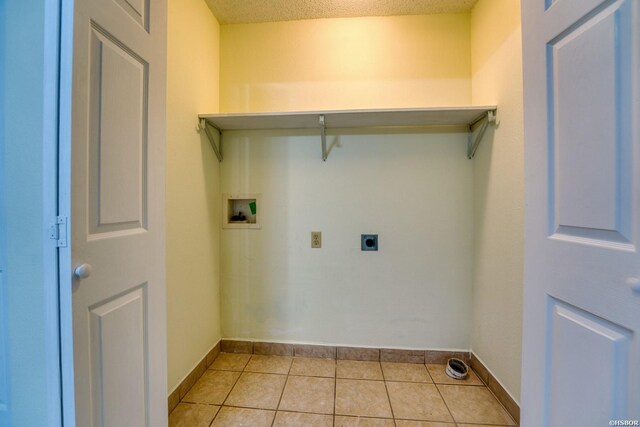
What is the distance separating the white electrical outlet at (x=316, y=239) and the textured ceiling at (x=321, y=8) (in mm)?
1664

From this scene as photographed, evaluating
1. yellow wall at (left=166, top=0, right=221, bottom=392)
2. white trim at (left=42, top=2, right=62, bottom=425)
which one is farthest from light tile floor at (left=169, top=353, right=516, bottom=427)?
white trim at (left=42, top=2, right=62, bottom=425)

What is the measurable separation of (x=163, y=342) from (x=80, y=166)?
2.59 feet

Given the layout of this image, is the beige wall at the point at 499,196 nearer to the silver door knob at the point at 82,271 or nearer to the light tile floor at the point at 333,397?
the light tile floor at the point at 333,397

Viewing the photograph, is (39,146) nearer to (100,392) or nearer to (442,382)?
(100,392)

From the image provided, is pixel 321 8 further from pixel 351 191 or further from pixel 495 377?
pixel 495 377

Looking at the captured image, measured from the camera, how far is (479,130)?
1710mm

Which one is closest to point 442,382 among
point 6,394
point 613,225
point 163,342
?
point 613,225

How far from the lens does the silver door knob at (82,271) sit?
691 millimetres

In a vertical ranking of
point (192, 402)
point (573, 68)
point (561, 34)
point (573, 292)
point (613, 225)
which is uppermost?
point (561, 34)

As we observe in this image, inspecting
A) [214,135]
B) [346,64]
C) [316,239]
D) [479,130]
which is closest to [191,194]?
[214,135]

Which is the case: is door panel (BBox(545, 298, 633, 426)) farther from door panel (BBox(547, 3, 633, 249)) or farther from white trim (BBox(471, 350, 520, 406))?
white trim (BBox(471, 350, 520, 406))

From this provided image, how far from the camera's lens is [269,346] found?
6.47ft

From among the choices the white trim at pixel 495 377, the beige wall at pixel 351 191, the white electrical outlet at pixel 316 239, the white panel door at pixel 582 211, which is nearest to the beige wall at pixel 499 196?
the white trim at pixel 495 377

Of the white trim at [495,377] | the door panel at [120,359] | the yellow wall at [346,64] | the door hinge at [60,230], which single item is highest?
the yellow wall at [346,64]
